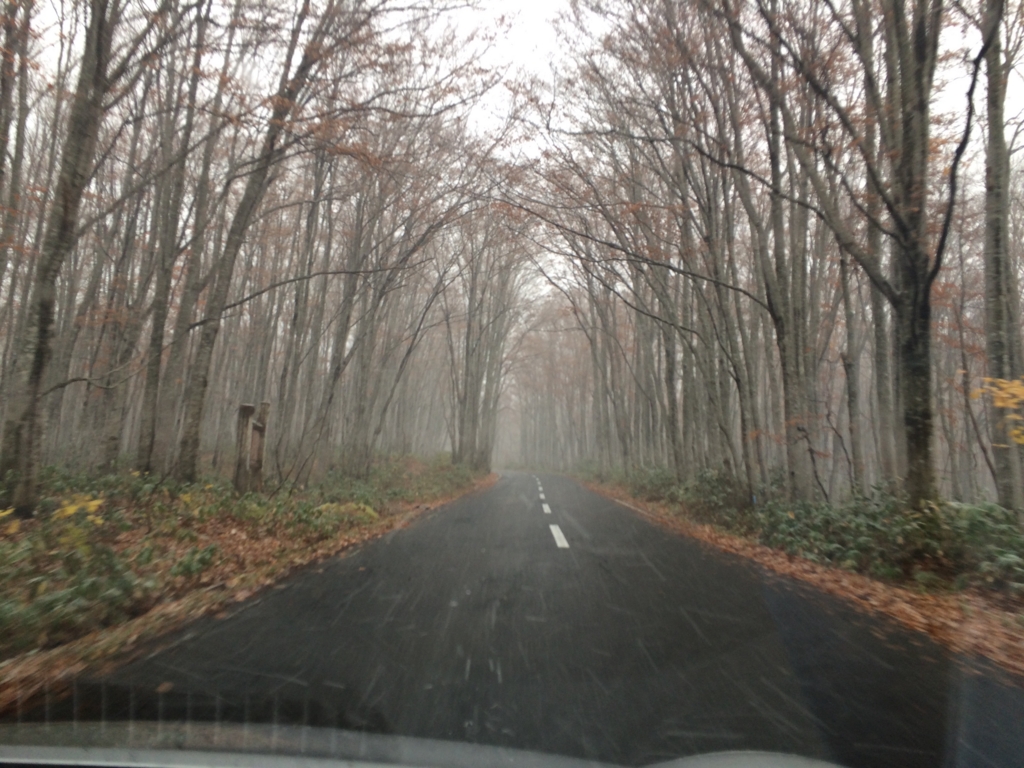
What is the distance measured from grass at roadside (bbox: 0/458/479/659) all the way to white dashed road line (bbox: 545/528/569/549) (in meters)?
3.17

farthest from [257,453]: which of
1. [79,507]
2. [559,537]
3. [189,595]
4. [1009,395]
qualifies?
[1009,395]

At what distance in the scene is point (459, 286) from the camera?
101 ft

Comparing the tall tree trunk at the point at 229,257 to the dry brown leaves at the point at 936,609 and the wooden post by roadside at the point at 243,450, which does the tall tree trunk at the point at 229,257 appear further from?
the dry brown leaves at the point at 936,609

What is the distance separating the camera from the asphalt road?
3.29 metres

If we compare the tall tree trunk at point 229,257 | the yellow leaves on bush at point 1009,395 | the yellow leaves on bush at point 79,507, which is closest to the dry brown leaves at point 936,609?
the yellow leaves on bush at point 1009,395

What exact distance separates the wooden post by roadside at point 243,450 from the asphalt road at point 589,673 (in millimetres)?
4961

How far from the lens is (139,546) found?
271 inches

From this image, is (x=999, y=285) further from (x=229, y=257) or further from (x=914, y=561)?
(x=229, y=257)

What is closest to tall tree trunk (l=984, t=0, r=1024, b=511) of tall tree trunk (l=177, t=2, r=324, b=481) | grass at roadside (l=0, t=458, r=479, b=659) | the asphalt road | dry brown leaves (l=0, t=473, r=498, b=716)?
the asphalt road

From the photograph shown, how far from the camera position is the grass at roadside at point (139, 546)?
478 centimetres

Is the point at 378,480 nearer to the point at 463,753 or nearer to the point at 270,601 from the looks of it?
the point at 270,601

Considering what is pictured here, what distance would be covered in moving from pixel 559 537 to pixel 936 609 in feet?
18.1

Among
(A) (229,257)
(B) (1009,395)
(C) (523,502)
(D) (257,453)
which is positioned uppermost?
(A) (229,257)

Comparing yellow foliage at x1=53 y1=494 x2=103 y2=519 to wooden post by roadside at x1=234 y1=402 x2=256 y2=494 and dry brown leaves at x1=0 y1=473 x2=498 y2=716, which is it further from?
wooden post by roadside at x1=234 y1=402 x2=256 y2=494
